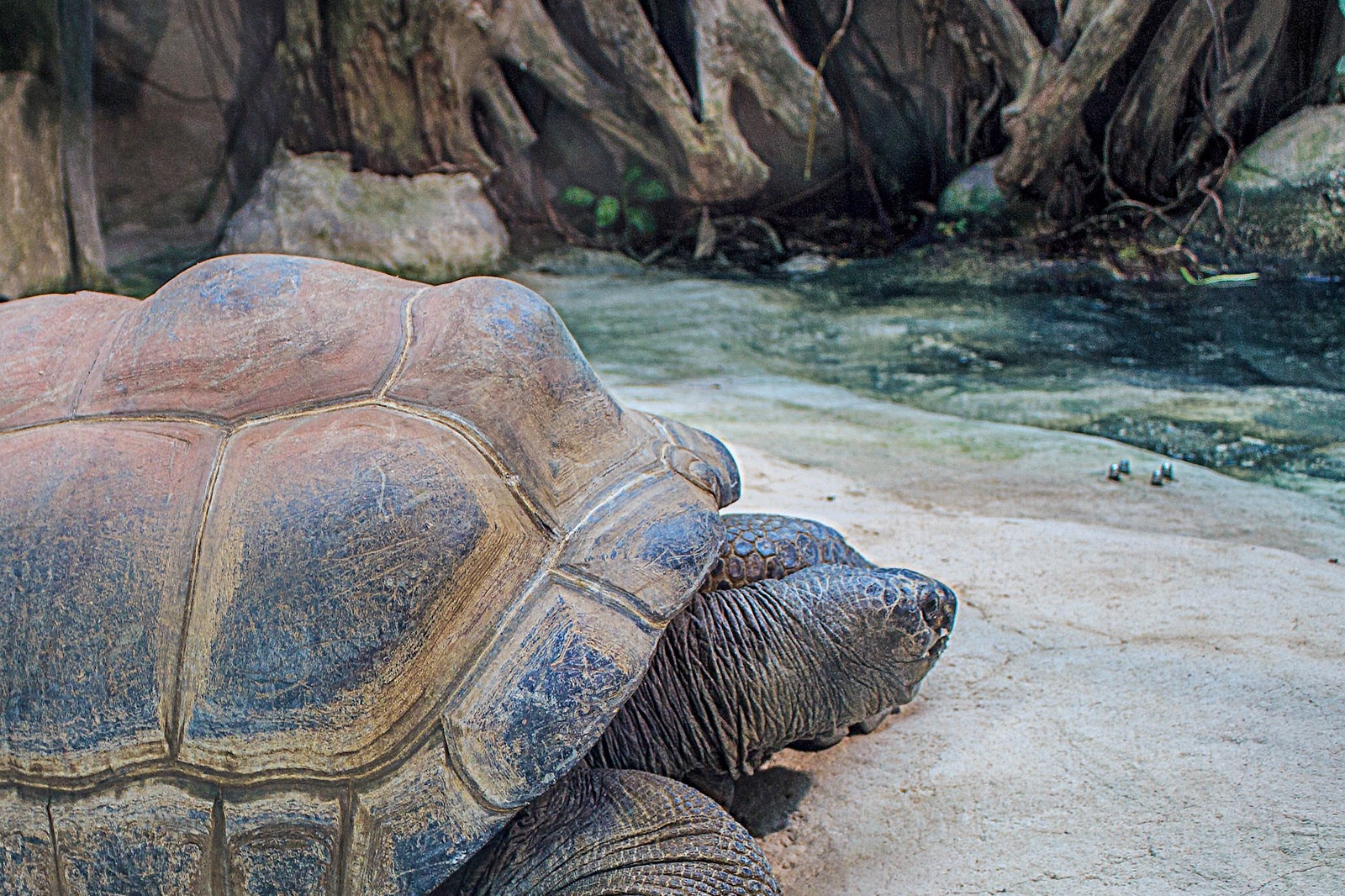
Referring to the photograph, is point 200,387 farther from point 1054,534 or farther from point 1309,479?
point 1309,479

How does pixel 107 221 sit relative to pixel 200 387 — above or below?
below

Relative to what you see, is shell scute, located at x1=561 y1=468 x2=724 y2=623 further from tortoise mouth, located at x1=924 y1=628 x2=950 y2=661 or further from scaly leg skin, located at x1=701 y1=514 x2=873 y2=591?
tortoise mouth, located at x1=924 y1=628 x2=950 y2=661

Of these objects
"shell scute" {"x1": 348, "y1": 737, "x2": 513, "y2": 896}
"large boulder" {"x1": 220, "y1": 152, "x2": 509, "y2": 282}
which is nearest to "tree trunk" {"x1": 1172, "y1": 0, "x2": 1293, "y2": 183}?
"large boulder" {"x1": 220, "y1": 152, "x2": 509, "y2": 282}

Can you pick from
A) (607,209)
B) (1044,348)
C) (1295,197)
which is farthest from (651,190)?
(1295,197)

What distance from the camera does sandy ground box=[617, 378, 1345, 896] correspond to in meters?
1.78

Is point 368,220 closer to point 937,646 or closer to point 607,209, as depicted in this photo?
point 607,209

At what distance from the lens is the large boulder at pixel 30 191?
604 cm

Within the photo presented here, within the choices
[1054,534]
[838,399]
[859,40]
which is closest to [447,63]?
[859,40]

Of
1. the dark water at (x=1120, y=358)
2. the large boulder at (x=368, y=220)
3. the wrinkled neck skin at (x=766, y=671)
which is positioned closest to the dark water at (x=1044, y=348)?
the dark water at (x=1120, y=358)

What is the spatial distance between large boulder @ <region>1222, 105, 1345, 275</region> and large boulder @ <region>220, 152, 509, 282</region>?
575 centimetres

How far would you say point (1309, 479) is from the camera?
3789 mm

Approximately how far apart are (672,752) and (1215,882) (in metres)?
0.92

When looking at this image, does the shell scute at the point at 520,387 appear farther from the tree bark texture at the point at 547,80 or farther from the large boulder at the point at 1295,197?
the large boulder at the point at 1295,197

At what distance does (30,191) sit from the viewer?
6.27 metres
